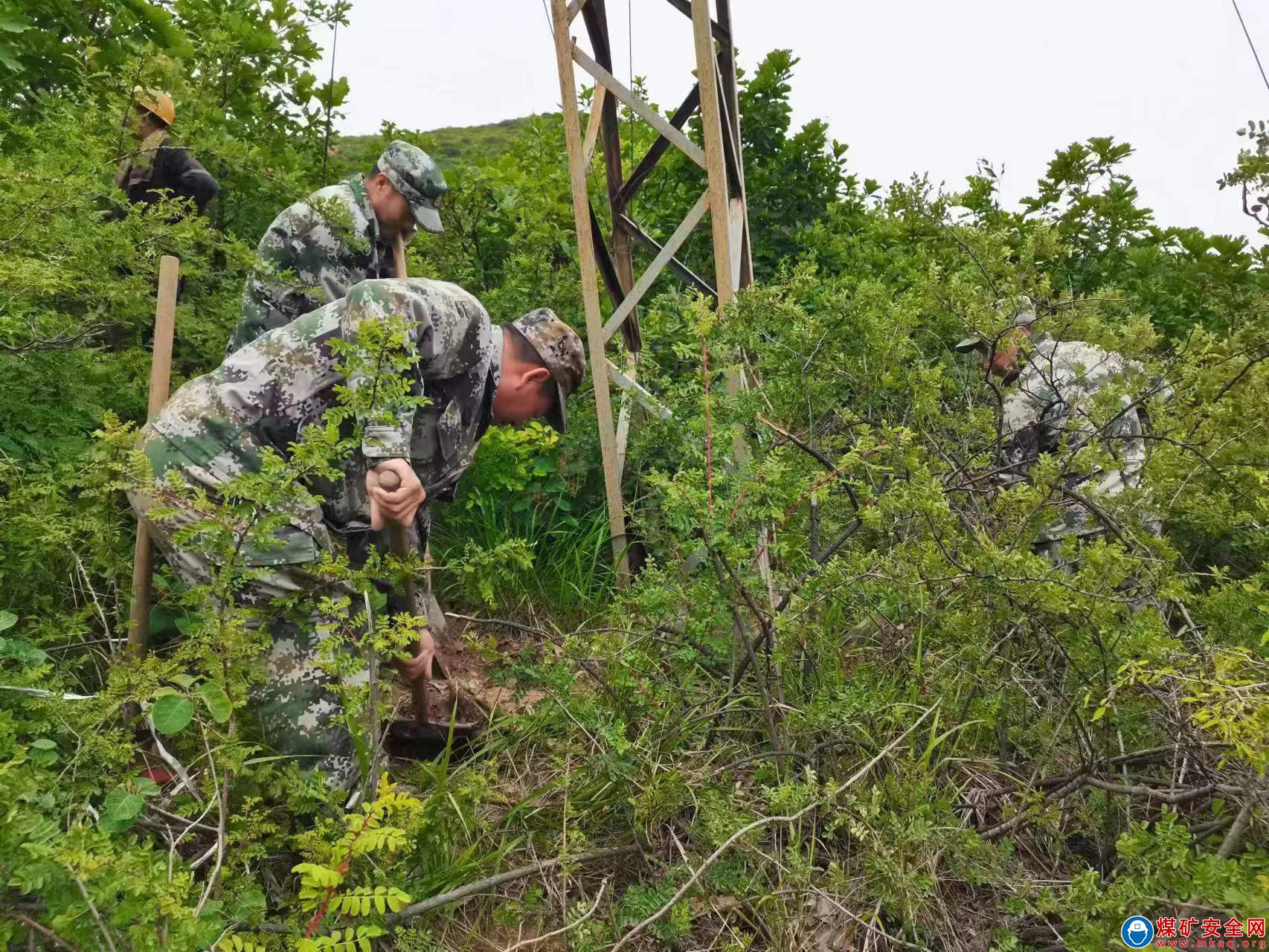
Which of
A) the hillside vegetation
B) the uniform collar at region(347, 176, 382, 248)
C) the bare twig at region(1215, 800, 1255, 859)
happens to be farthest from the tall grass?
the bare twig at region(1215, 800, 1255, 859)

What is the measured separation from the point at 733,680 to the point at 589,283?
2145 millimetres

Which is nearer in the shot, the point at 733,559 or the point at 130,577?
the point at 733,559

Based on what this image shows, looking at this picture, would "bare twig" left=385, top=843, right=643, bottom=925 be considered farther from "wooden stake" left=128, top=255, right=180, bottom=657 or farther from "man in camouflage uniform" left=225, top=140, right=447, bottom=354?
"man in camouflage uniform" left=225, top=140, right=447, bottom=354

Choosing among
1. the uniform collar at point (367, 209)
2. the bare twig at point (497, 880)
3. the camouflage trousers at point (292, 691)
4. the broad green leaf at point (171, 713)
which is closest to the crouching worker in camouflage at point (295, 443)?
the camouflage trousers at point (292, 691)

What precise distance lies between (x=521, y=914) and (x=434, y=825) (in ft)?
1.11

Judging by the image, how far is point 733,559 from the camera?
2.51m

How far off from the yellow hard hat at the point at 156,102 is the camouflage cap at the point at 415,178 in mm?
1064

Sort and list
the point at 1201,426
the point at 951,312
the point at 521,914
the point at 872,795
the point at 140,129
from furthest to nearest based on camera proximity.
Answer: the point at 140,129 < the point at 951,312 < the point at 1201,426 < the point at 521,914 < the point at 872,795

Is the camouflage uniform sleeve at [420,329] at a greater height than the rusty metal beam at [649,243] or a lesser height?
lesser

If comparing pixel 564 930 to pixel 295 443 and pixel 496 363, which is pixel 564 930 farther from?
pixel 496 363

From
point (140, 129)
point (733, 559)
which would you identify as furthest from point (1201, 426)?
point (140, 129)

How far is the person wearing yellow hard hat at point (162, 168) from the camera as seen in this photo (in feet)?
14.7

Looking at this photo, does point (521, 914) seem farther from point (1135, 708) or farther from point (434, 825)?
point (1135, 708)

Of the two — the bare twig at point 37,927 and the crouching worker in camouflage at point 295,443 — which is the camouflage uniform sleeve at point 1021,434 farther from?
the bare twig at point 37,927
